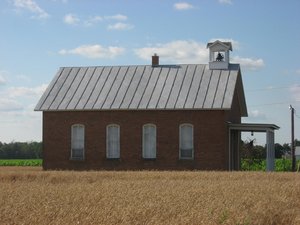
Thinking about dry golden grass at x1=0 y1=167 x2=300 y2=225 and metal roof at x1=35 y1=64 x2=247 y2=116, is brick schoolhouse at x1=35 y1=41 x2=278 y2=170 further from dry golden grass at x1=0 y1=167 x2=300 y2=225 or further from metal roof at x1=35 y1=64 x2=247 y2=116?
dry golden grass at x1=0 y1=167 x2=300 y2=225

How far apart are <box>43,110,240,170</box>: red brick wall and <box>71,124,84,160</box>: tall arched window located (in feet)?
0.82

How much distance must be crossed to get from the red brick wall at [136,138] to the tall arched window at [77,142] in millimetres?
249

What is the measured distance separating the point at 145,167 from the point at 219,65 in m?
7.79

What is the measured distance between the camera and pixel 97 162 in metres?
39.5

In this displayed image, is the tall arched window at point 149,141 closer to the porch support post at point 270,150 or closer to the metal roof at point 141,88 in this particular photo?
the metal roof at point 141,88

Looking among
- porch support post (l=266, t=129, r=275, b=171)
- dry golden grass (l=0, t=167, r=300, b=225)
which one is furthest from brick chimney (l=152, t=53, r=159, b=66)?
dry golden grass (l=0, t=167, r=300, b=225)

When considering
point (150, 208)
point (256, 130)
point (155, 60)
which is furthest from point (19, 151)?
point (150, 208)

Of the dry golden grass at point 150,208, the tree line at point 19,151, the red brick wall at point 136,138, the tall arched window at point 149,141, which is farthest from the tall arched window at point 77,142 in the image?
the tree line at point 19,151

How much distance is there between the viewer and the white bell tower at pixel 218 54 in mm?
40312

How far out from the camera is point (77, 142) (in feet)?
131

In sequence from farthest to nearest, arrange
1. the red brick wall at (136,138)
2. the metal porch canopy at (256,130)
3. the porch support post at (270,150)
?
the porch support post at (270,150)
the metal porch canopy at (256,130)
the red brick wall at (136,138)

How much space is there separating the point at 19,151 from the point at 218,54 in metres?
73.1

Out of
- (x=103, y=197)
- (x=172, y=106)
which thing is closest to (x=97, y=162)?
(x=172, y=106)

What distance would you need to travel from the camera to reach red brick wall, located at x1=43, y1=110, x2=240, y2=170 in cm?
3738
